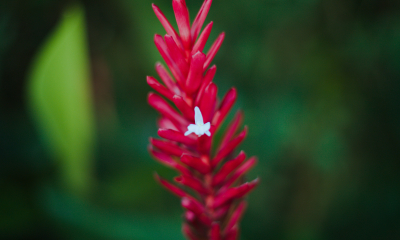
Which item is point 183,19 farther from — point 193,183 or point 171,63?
point 193,183

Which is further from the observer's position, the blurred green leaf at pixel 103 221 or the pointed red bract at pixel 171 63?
the blurred green leaf at pixel 103 221

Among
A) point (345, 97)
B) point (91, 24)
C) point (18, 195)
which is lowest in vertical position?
point (18, 195)

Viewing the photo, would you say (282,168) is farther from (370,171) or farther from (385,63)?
(385,63)

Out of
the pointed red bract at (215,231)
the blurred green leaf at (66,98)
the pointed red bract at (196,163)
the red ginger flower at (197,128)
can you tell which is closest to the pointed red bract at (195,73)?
the red ginger flower at (197,128)

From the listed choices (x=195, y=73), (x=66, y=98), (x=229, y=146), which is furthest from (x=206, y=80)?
(x=66, y=98)

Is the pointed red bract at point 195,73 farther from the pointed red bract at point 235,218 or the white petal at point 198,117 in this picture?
the pointed red bract at point 235,218

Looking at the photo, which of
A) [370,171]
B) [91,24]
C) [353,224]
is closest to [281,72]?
[370,171]

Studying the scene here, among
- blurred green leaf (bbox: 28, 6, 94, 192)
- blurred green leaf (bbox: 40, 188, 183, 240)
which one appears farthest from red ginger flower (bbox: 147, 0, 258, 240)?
blurred green leaf (bbox: 28, 6, 94, 192)
